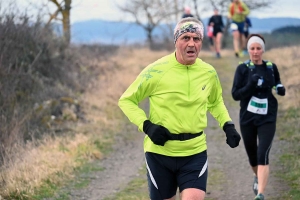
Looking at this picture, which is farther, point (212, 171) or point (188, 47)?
point (212, 171)

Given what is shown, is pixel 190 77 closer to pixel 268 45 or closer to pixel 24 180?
pixel 24 180

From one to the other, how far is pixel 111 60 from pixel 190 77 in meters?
16.0

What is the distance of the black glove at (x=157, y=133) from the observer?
149 inches

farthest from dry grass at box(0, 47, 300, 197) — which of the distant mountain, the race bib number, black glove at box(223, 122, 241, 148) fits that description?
black glove at box(223, 122, 241, 148)

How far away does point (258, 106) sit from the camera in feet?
19.2

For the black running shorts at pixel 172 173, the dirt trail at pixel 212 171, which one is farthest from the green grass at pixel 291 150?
the black running shorts at pixel 172 173

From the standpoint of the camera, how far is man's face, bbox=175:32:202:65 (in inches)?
156

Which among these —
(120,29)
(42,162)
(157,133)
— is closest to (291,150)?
(42,162)

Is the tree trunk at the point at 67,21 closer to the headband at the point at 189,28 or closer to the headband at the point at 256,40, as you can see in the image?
the headband at the point at 256,40

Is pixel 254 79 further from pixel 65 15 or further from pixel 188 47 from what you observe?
pixel 65 15

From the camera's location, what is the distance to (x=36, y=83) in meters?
12.0

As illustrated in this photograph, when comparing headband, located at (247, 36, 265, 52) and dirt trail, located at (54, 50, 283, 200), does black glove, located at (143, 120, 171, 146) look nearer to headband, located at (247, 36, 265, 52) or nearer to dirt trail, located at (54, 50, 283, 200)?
headband, located at (247, 36, 265, 52)

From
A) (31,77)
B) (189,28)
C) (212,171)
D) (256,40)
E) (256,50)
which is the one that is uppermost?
(189,28)

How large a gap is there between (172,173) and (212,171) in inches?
153
